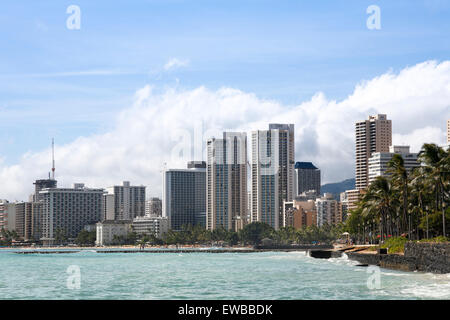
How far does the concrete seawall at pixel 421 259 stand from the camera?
6794 centimetres

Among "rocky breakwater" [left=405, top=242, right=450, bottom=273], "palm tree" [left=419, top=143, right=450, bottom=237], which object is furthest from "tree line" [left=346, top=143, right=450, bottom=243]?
"rocky breakwater" [left=405, top=242, right=450, bottom=273]

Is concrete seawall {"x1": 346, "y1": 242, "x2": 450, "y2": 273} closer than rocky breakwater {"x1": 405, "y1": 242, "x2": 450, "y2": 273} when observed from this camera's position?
No

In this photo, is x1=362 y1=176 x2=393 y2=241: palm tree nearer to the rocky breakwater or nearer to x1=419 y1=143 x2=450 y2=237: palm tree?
x1=419 y1=143 x2=450 y2=237: palm tree

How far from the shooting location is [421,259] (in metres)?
76.4

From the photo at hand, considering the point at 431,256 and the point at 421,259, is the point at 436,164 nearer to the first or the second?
the point at 421,259

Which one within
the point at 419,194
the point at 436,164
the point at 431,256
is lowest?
the point at 431,256

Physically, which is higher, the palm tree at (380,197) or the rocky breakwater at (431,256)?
the palm tree at (380,197)

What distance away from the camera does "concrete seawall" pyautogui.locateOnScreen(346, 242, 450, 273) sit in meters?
67.9

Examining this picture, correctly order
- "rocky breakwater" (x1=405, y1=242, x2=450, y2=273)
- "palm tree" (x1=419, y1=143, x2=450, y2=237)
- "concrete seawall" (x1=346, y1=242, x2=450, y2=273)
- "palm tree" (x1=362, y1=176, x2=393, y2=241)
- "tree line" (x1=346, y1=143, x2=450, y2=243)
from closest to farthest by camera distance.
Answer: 1. "rocky breakwater" (x1=405, y1=242, x2=450, y2=273)
2. "concrete seawall" (x1=346, y1=242, x2=450, y2=273)
3. "palm tree" (x1=419, y1=143, x2=450, y2=237)
4. "tree line" (x1=346, y1=143, x2=450, y2=243)
5. "palm tree" (x1=362, y1=176, x2=393, y2=241)

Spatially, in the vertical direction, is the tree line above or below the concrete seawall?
above

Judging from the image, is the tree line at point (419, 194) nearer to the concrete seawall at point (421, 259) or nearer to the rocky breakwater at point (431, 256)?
the concrete seawall at point (421, 259)

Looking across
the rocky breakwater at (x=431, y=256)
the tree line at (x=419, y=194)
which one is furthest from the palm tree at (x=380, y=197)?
the rocky breakwater at (x=431, y=256)

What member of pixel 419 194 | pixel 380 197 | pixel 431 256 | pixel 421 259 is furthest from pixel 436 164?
pixel 380 197
